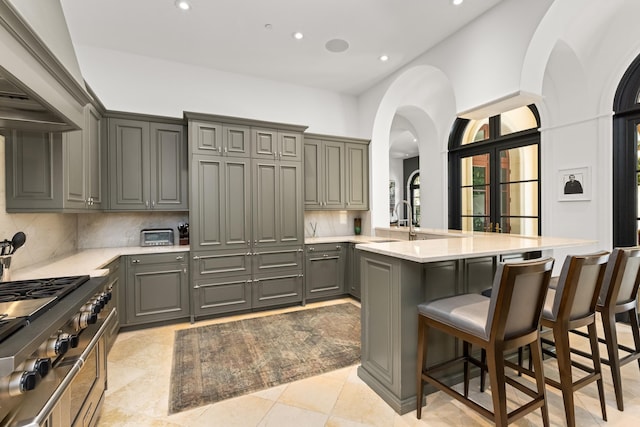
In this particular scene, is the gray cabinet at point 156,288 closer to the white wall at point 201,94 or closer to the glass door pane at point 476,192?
the white wall at point 201,94

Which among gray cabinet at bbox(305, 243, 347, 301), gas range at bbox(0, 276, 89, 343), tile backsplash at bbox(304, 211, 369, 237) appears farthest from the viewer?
tile backsplash at bbox(304, 211, 369, 237)

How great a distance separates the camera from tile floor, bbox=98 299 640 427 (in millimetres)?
1907

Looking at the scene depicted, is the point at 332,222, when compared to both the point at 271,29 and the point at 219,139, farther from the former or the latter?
the point at 271,29

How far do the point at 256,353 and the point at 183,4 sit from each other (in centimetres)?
334

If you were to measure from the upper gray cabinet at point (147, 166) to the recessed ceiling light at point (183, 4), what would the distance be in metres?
1.27

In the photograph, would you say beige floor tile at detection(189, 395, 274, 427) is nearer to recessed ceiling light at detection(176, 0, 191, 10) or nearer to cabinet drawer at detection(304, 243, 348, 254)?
cabinet drawer at detection(304, 243, 348, 254)

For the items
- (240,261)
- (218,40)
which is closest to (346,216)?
(240,261)

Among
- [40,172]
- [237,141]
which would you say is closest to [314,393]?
[40,172]

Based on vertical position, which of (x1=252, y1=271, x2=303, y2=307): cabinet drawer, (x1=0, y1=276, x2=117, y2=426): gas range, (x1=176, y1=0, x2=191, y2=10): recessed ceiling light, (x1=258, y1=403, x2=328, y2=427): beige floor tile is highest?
(x1=176, y1=0, x2=191, y2=10): recessed ceiling light

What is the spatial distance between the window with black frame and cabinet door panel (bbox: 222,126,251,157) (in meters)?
3.26

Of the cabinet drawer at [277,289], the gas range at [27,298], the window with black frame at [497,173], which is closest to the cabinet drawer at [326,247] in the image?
the cabinet drawer at [277,289]

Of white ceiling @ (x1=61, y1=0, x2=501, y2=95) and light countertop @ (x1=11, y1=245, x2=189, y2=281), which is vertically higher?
white ceiling @ (x1=61, y1=0, x2=501, y2=95)

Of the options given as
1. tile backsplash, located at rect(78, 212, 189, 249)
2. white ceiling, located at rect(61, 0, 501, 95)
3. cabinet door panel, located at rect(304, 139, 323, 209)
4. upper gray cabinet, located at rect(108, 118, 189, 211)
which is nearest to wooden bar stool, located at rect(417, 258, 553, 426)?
white ceiling, located at rect(61, 0, 501, 95)

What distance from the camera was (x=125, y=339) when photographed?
3139 millimetres
